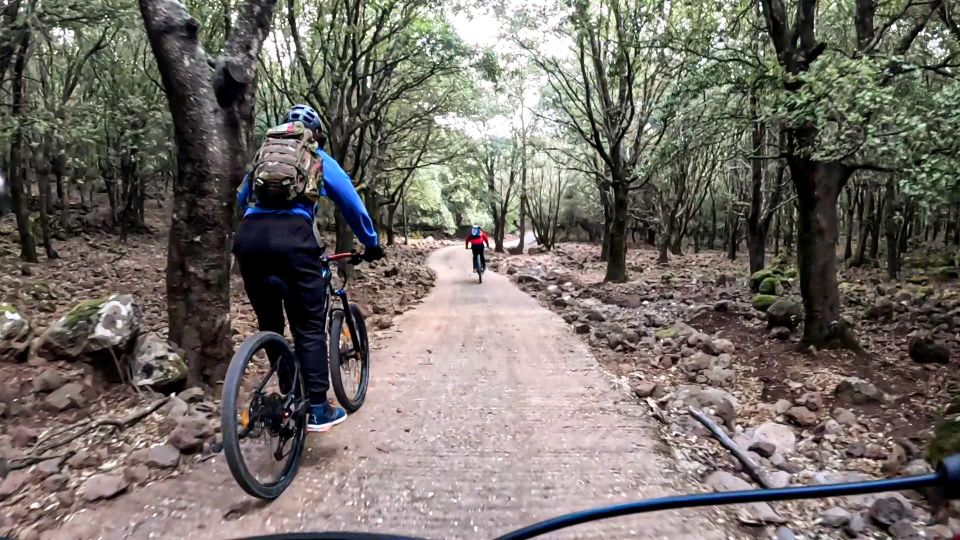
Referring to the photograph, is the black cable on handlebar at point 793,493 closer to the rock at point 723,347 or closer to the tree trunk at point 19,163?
the rock at point 723,347

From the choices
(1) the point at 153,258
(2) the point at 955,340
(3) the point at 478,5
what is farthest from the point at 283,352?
(1) the point at 153,258

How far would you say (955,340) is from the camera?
8.69m

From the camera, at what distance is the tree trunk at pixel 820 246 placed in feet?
25.1

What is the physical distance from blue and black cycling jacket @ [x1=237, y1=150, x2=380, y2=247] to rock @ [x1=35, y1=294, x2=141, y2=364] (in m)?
1.57

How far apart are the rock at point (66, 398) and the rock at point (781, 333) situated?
8.73 m

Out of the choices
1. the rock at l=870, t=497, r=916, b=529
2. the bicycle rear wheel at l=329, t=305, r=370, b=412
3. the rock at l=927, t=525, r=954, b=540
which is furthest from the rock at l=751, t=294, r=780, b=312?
the bicycle rear wheel at l=329, t=305, r=370, b=412

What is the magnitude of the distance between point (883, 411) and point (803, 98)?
10.8 feet

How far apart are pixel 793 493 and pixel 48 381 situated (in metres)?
4.76

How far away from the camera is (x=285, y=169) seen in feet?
10.9

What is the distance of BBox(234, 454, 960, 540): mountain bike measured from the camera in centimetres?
98

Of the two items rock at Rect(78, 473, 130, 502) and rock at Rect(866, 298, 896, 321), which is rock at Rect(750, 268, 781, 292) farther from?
rock at Rect(78, 473, 130, 502)

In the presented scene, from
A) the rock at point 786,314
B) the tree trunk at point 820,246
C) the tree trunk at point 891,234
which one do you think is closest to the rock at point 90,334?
the tree trunk at point 820,246

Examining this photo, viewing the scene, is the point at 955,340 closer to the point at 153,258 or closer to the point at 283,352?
the point at 283,352

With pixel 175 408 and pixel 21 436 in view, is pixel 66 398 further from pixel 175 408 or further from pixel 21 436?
pixel 175 408
